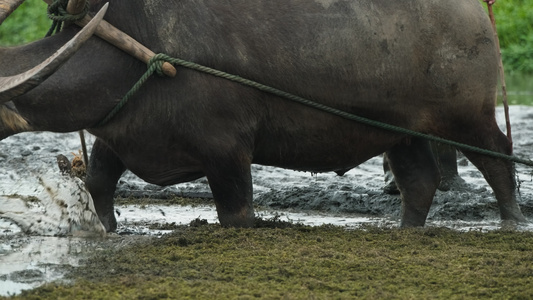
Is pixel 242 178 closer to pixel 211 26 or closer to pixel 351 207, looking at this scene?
pixel 211 26

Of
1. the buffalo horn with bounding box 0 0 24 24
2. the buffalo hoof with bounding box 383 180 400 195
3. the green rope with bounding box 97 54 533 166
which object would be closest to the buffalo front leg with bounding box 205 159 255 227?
the green rope with bounding box 97 54 533 166

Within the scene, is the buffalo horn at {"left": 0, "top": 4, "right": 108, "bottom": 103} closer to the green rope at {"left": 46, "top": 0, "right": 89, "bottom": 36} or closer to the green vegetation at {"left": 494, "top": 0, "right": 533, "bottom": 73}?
the green rope at {"left": 46, "top": 0, "right": 89, "bottom": 36}

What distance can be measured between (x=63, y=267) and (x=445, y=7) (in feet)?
8.56

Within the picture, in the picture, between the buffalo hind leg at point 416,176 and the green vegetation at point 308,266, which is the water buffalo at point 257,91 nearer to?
the buffalo hind leg at point 416,176

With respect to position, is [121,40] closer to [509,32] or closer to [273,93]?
[273,93]

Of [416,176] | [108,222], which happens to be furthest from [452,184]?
[108,222]

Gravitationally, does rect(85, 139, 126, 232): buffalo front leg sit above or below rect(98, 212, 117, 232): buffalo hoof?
above

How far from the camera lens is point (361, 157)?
19.4 feet

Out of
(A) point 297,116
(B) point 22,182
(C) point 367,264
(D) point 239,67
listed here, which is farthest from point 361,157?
(B) point 22,182

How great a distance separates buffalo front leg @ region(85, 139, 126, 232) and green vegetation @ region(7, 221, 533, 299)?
0.66 meters

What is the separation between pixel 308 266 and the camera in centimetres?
457

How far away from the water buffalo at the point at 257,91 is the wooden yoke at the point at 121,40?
2.6 inches

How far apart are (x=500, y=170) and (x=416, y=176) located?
499 millimetres

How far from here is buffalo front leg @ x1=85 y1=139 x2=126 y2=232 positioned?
591cm
